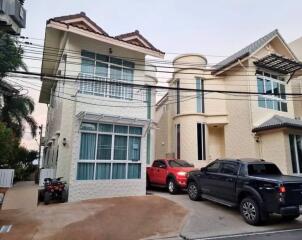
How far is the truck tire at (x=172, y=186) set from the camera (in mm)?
12198

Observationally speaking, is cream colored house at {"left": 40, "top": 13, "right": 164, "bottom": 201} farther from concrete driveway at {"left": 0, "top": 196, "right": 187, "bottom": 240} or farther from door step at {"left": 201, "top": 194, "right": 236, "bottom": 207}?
door step at {"left": 201, "top": 194, "right": 236, "bottom": 207}

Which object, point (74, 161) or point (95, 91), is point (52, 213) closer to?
point (74, 161)

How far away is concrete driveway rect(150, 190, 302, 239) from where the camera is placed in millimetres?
6974

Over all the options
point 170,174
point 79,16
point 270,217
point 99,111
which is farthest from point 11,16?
point 170,174

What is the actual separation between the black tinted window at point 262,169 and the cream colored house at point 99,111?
541cm

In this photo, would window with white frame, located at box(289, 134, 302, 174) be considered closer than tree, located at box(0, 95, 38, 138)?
Yes

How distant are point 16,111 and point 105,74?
11.1 metres

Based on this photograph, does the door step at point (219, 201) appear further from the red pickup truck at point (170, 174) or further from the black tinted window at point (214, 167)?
the red pickup truck at point (170, 174)

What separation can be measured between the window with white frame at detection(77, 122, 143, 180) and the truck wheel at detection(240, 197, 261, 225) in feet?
18.0

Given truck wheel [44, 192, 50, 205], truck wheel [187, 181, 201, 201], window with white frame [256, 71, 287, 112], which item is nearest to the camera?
truck wheel [44, 192, 50, 205]

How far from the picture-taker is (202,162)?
54.5 feet

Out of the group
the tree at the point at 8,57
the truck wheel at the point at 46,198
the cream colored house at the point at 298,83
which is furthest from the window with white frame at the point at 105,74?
the cream colored house at the point at 298,83

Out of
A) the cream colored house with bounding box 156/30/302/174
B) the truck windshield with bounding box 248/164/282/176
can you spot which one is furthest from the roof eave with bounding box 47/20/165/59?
the truck windshield with bounding box 248/164/282/176

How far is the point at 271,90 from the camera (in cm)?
1672
